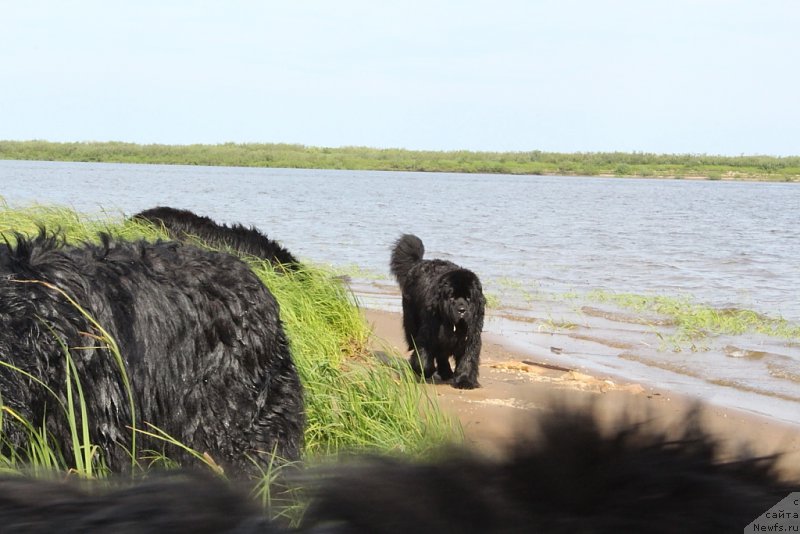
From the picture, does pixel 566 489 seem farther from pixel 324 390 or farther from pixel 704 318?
pixel 704 318

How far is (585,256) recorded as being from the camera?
22.3 metres

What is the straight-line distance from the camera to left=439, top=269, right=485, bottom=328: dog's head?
9.49 meters

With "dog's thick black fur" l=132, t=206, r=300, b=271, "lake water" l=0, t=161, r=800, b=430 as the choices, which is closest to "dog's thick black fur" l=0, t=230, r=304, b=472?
"dog's thick black fur" l=132, t=206, r=300, b=271

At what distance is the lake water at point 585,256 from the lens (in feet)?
36.9

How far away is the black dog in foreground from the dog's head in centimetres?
848

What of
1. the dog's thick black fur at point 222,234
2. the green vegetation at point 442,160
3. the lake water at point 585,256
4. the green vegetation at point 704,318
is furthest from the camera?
the green vegetation at point 442,160

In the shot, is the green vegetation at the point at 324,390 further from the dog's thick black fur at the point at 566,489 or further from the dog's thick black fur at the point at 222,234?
the dog's thick black fur at the point at 566,489

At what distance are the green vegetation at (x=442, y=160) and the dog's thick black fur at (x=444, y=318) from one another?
73759 mm

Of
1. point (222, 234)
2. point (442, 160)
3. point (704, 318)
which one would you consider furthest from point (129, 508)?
point (442, 160)

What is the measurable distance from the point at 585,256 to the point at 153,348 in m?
19.5

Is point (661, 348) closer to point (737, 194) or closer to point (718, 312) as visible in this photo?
point (718, 312)

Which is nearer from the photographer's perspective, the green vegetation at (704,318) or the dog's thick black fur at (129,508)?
the dog's thick black fur at (129,508)

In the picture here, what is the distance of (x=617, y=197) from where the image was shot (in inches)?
2026

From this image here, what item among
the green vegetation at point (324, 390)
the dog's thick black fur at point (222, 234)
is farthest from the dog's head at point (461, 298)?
the dog's thick black fur at point (222, 234)
